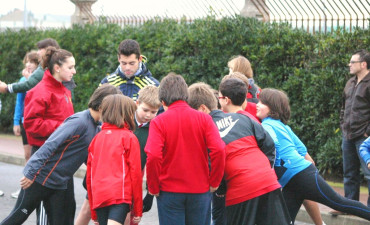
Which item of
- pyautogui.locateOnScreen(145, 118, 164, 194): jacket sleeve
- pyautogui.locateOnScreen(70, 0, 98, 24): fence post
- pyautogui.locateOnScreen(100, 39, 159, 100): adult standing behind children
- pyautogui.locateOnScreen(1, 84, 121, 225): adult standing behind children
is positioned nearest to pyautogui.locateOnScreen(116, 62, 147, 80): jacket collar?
pyautogui.locateOnScreen(100, 39, 159, 100): adult standing behind children

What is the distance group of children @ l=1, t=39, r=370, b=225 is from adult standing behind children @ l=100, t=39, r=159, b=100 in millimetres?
697

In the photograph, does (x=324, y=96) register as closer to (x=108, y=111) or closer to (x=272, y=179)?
(x=272, y=179)

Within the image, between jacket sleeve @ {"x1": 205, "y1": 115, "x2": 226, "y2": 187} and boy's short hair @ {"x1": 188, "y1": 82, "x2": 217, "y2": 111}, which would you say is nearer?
jacket sleeve @ {"x1": 205, "y1": 115, "x2": 226, "y2": 187}

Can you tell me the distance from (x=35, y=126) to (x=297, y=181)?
260 centimetres

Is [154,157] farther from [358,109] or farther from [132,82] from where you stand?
[358,109]

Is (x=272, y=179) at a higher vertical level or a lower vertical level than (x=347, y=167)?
higher

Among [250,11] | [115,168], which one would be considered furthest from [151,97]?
[250,11]

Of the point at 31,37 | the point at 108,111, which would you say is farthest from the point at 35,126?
the point at 31,37

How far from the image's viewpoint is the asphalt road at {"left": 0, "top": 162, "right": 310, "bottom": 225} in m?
8.75

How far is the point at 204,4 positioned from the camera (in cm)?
1330

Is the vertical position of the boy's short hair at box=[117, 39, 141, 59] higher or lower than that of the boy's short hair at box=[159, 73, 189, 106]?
higher

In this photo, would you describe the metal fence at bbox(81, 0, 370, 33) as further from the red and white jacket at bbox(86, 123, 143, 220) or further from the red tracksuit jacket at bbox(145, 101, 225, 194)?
the red and white jacket at bbox(86, 123, 143, 220)

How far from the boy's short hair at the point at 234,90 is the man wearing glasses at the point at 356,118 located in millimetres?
3074

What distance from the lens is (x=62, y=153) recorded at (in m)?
6.11
